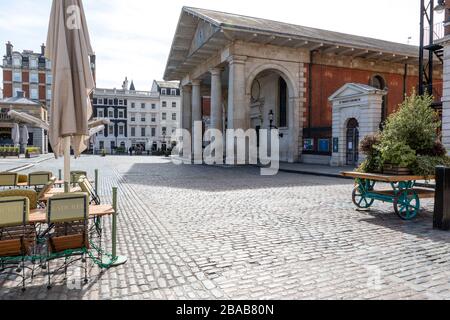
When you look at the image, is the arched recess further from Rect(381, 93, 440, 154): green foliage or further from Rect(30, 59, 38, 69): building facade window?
Rect(30, 59, 38, 69): building facade window

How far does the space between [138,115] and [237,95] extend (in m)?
52.5

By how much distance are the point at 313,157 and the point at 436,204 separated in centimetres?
1809

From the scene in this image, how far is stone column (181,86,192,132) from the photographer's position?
35812 millimetres

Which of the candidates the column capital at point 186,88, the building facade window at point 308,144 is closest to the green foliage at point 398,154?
the building facade window at point 308,144

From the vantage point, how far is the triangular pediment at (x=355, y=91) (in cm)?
1869

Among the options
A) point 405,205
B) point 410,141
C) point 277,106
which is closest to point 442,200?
point 405,205

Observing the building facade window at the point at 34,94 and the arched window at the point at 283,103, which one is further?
the building facade window at the point at 34,94

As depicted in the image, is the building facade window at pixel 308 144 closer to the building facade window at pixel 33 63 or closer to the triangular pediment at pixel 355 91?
the triangular pediment at pixel 355 91

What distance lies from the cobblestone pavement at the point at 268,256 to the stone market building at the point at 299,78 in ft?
43.1

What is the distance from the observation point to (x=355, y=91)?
1961 cm

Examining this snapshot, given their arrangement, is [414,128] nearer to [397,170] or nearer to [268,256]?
[397,170]
